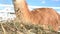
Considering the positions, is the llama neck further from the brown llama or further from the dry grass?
the dry grass

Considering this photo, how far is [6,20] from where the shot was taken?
1.58 meters

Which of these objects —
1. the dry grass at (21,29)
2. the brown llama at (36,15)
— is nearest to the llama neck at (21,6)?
the brown llama at (36,15)

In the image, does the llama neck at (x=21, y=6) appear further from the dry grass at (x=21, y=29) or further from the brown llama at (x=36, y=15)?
the dry grass at (x=21, y=29)

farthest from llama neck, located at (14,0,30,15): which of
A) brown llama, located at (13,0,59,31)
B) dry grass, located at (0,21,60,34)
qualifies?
dry grass, located at (0,21,60,34)

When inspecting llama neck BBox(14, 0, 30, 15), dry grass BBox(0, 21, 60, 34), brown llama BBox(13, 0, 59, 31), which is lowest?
dry grass BBox(0, 21, 60, 34)

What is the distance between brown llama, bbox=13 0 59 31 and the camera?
1.55 meters

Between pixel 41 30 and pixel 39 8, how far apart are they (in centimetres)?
24

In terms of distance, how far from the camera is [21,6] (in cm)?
157

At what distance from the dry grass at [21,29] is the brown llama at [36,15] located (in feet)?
0.15

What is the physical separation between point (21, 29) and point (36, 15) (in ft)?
0.70

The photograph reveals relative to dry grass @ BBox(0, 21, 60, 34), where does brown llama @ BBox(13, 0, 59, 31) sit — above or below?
above

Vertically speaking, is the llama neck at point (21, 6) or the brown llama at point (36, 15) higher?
the llama neck at point (21, 6)

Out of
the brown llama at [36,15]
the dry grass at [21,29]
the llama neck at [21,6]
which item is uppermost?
the llama neck at [21,6]

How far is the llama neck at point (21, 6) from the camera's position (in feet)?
5.07
